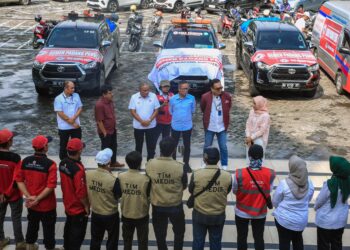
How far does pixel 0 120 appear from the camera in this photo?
12.5 metres

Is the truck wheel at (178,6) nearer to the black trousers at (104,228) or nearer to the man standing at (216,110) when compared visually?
the man standing at (216,110)

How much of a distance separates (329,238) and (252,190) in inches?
43.6

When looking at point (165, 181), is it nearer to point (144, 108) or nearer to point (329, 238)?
point (329, 238)

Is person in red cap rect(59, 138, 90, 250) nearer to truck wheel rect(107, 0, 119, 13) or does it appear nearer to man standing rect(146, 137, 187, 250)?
man standing rect(146, 137, 187, 250)

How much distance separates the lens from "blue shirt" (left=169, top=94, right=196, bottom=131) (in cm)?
891

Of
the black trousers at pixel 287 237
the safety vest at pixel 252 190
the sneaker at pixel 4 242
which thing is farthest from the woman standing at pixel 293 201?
the sneaker at pixel 4 242

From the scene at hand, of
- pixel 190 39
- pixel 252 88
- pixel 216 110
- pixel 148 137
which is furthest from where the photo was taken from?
pixel 190 39

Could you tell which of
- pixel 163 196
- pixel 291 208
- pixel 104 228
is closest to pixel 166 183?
pixel 163 196

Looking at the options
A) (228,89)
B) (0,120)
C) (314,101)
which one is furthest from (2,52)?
(314,101)

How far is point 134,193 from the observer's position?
590 cm

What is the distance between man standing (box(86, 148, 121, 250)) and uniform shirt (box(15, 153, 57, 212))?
0.50 metres

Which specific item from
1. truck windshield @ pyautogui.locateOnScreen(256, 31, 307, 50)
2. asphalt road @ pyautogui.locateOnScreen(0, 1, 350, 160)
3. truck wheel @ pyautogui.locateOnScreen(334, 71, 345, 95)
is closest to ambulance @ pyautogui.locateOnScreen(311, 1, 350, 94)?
truck wheel @ pyautogui.locateOnScreen(334, 71, 345, 95)

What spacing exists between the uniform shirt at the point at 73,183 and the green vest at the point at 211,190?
130 cm

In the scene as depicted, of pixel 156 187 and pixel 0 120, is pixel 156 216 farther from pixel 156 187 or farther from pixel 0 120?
pixel 0 120
